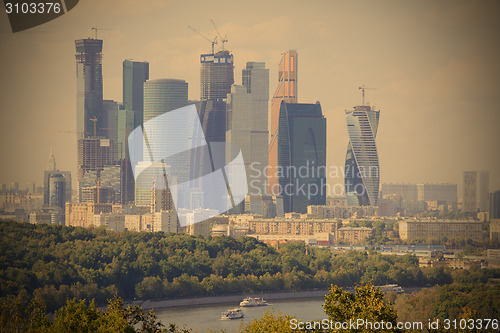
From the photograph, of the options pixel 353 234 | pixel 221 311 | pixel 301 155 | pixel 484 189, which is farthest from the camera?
pixel 301 155

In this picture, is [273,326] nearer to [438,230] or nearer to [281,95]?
[438,230]

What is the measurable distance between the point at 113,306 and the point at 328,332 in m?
4.84

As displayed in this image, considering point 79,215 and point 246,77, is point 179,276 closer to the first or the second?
point 79,215

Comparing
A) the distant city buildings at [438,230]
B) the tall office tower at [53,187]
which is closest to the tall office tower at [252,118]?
the tall office tower at [53,187]

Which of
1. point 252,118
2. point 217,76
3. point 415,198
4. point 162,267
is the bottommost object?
point 162,267

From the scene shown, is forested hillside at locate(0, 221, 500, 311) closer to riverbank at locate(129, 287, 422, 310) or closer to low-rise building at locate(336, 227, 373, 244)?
riverbank at locate(129, 287, 422, 310)

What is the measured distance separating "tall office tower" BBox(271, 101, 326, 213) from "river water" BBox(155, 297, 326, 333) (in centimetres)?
5660

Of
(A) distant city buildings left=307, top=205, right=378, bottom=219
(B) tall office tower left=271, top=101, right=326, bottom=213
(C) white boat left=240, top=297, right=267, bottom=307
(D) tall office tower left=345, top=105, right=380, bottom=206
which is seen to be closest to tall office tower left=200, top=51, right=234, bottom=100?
(B) tall office tower left=271, top=101, right=326, bottom=213

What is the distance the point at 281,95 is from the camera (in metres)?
103

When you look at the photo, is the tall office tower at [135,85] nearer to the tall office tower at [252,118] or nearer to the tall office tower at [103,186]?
the tall office tower at [103,186]

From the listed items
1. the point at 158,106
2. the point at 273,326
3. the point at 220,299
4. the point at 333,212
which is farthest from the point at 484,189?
the point at 273,326

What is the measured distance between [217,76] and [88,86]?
46.4 ft

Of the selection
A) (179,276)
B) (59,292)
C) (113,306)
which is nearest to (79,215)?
(179,276)

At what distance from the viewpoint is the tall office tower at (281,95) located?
10125 cm
